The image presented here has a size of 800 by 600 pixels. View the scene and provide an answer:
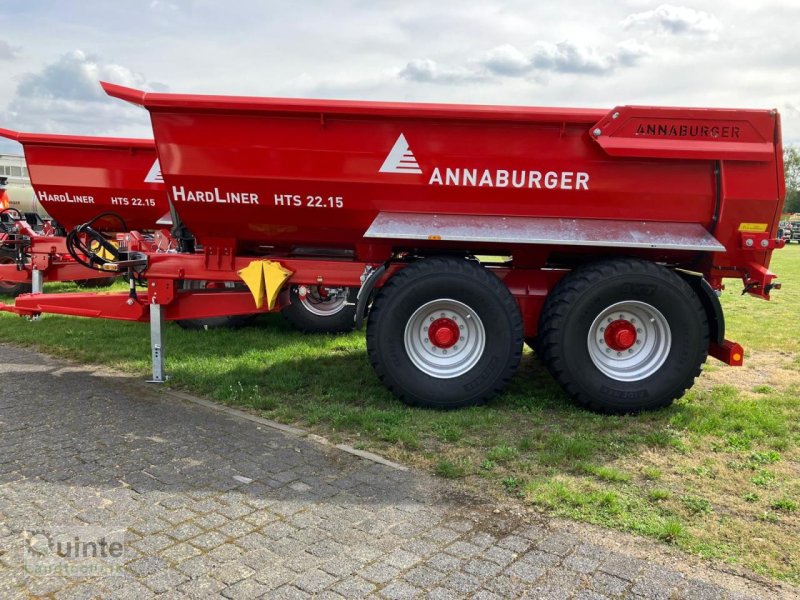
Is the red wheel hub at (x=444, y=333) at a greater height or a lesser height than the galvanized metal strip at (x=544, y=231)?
lesser

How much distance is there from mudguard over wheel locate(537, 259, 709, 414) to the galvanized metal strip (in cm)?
21

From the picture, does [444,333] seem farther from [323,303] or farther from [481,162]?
[323,303]

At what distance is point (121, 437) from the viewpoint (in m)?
4.26

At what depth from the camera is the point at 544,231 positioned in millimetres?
4719

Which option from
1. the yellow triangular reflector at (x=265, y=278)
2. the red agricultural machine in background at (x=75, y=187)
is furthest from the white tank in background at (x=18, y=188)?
the yellow triangular reflector at (x=265, y=278)

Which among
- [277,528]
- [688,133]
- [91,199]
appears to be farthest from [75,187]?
[688,133]

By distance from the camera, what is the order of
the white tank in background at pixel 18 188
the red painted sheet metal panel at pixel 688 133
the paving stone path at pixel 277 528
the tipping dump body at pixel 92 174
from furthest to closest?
1. the white tank in background at pixel 18 188
2. the tipping dump body at pixel 92 174
3. the red painted sheet metal panel at pixel 688 133
4. the paving stone path at pixel 277 528

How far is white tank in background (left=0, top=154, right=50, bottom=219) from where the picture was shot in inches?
595

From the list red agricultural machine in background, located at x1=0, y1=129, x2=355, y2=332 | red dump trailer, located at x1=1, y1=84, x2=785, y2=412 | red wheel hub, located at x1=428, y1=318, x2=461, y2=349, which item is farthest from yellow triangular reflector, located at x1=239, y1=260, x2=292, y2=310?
red agricultural machine in background, located at x1=0, y1=129, x2=355, y2=332

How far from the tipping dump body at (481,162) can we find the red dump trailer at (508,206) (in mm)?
10

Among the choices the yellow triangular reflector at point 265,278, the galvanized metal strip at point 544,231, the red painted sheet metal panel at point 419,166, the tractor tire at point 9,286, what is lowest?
the tractor tire at point 9,286

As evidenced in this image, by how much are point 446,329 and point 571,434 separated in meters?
1.14

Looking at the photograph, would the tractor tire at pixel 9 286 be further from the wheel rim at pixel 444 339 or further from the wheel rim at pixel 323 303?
the wheel rim at pixel 444 339

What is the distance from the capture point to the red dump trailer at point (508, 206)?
15.2 ft
